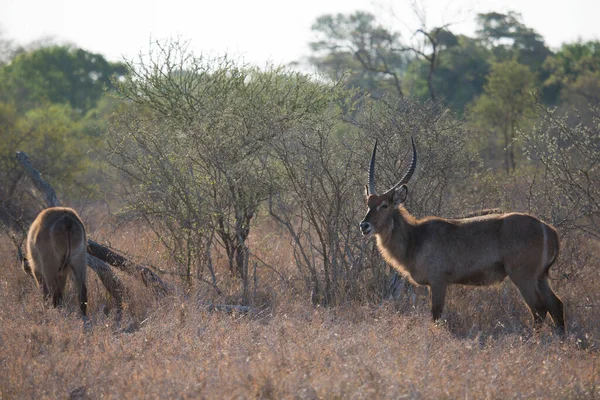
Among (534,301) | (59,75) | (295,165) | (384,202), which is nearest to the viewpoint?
(534,301)

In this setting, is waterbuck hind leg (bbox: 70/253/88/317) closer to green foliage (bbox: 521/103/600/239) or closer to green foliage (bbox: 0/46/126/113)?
green foliage (bbox: 521/103/600/239)

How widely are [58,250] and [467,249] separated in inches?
152

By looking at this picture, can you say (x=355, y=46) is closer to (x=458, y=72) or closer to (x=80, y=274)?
(x=458, y=72)

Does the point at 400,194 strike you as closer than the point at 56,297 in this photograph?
Yes

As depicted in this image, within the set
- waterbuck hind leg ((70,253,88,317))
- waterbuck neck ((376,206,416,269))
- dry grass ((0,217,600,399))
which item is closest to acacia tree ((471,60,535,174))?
dry grass ((0,217,600,399))

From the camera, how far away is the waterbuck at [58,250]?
6828 millimetres

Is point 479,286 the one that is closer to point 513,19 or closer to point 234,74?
point 234,74

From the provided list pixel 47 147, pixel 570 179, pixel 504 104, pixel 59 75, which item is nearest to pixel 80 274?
pixel 570 179

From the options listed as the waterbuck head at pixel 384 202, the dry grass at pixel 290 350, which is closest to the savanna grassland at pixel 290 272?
the dry grass at pixel 290 350

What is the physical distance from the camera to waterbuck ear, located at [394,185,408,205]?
679 centimetres

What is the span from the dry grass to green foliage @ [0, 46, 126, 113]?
918 inches

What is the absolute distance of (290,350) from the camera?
5.22 meters

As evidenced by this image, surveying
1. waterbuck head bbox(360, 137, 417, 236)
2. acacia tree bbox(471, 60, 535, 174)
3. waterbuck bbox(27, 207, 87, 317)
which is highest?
acacia tree bbox(471, 60, 535, 174)

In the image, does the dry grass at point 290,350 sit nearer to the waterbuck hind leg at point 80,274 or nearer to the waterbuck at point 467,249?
the waterbuck hind leg at point 80,274
